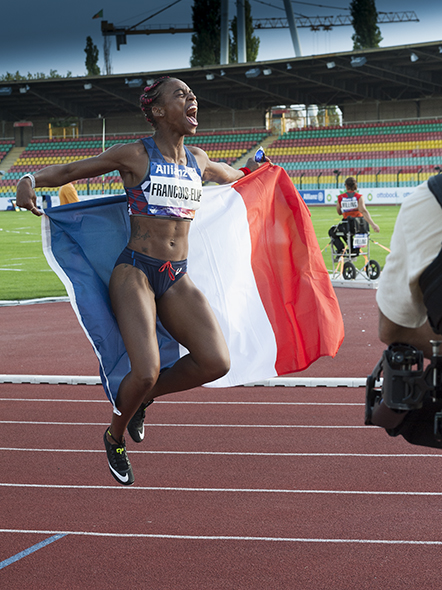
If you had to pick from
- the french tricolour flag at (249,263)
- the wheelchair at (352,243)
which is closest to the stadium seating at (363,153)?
the wheelchair at (352,243)

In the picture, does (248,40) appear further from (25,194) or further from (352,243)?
(25,194)

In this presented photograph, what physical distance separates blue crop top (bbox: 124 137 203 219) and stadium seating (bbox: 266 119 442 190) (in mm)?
41518

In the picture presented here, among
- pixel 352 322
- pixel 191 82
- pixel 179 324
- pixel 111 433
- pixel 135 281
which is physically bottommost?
pixel 352 322

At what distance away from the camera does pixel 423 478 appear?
4395mm

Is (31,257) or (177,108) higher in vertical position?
(177,108)

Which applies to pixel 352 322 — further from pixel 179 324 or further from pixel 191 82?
pixel 191 82

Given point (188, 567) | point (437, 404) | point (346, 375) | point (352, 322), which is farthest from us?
point (352, 322)

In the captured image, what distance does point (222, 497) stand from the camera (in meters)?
4.18

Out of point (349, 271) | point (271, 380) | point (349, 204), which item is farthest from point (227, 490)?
point (349, 204)

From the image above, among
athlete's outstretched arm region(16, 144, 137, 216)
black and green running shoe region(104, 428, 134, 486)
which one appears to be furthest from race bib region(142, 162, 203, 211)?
black and green running shoe region(104, 428, 134, 486)

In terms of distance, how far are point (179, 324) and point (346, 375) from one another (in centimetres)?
362

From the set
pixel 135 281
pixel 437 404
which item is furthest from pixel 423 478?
pixel 437 404

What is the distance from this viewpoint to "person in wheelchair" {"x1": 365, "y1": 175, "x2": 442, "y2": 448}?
1.80m

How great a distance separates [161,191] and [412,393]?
2.48 metres
